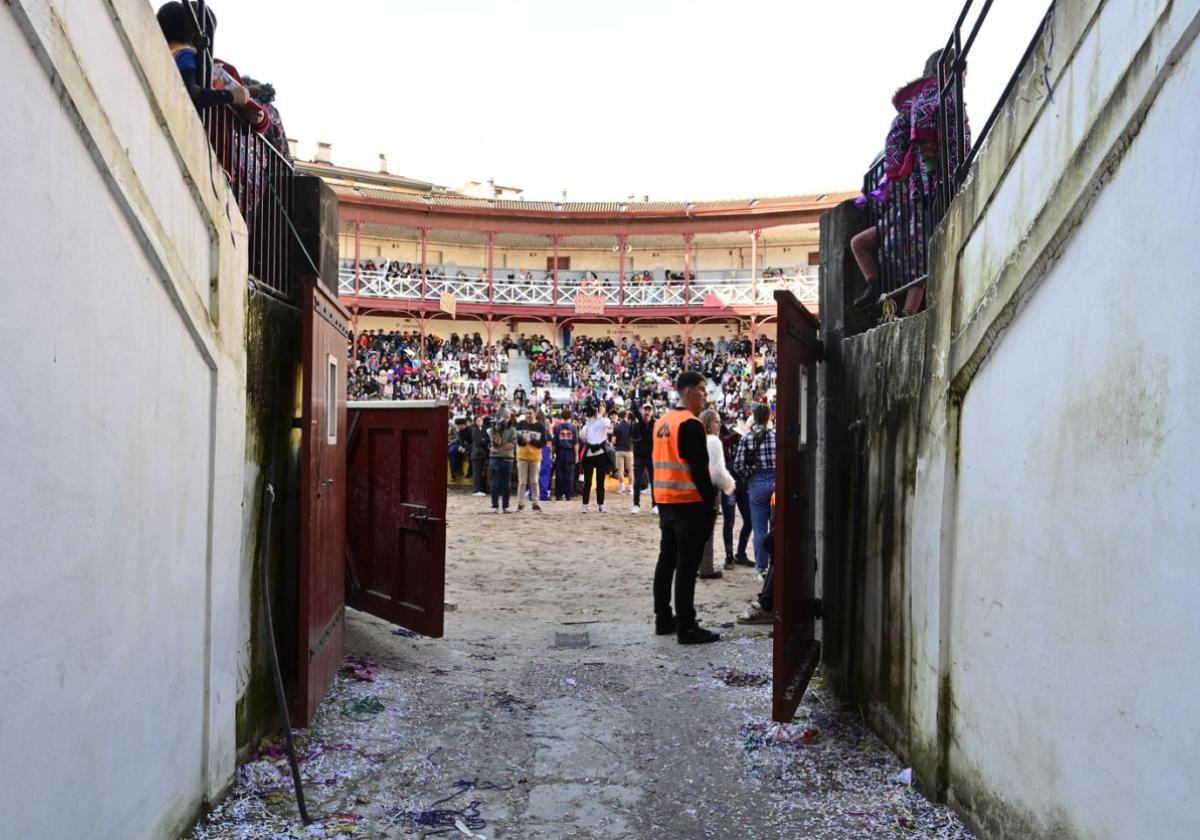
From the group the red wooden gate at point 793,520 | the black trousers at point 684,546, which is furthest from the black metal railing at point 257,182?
the black trousers at point 684,546

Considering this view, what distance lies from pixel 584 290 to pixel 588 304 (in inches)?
30.9

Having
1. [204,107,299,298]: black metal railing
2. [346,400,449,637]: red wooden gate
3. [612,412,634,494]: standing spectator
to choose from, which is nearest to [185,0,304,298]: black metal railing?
[204,107,299,298]: black metal railing

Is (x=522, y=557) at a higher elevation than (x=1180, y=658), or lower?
lower

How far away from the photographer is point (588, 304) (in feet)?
110

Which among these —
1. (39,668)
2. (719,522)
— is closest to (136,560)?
(39,668)

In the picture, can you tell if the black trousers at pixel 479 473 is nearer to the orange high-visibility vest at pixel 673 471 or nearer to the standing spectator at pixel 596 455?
the standing spectator at pixel 596 455

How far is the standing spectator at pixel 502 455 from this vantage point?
14773mm

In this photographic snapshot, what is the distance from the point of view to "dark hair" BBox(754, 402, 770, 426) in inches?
336

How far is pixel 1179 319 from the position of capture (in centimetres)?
221

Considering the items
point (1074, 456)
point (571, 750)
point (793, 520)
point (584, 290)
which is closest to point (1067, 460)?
point (1074, 456)

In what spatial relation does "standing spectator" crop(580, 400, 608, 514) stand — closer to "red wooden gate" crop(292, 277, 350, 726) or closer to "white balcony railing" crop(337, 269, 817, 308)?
"red wooden gate" crop(292, 277, 350, 726)

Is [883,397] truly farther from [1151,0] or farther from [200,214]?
[200,214]

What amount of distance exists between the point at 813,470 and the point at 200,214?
3.77 metres

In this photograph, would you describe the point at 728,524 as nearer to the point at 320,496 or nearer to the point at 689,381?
the point at 689,381
